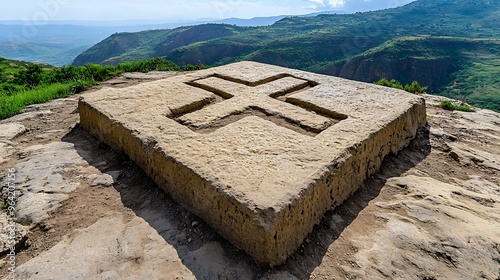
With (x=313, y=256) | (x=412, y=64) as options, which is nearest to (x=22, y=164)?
(x=313, y=256)

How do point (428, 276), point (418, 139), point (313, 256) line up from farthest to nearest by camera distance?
point (418, 139)
point (313, 256)
point (428, 276)

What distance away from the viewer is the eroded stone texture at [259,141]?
7.32 feet

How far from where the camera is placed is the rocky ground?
7.04ft

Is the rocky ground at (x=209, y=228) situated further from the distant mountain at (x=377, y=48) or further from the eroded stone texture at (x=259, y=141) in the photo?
the distant mountain at (x=377, y=48)

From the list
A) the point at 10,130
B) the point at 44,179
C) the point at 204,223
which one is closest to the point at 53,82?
the point at 10,130

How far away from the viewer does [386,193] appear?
3.02 metres

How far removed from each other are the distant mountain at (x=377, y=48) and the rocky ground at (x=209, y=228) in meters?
38.5

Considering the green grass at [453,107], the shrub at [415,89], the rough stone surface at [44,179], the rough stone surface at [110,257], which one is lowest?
the rough stone surface at [110,257]

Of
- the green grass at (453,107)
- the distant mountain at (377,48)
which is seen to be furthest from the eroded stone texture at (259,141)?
the distant mountain at (377,48)

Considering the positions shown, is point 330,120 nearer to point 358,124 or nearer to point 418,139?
point 358,124

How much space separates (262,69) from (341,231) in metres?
3.84

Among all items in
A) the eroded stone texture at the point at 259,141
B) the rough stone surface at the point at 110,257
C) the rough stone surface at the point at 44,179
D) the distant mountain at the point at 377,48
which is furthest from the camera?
the distant mountain at the point at 377,48

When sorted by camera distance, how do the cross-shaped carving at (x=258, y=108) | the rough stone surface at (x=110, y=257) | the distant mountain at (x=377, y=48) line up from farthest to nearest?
the distant mountain at (x=377, y=48) → the cross-shaped carving at (x=258, y=108) → the rough stone surface at (x=110, y=257)

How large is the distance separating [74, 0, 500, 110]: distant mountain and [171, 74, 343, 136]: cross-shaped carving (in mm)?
38152
